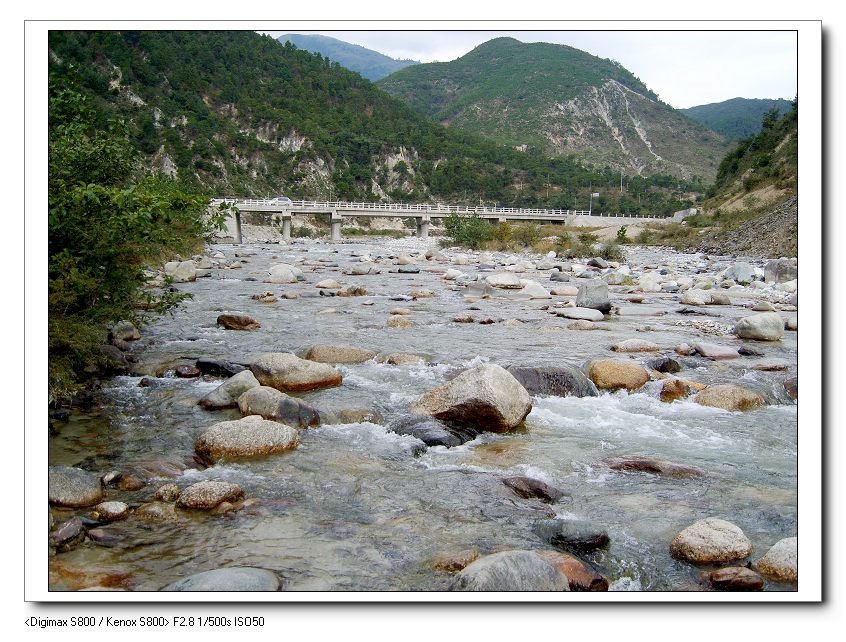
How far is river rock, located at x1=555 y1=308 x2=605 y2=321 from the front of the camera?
16.2 m

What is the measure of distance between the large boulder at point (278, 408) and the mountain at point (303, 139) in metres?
78.0

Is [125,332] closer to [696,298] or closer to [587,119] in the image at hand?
[696,298]

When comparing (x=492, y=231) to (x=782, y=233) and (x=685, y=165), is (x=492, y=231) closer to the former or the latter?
(x=782, y=233)

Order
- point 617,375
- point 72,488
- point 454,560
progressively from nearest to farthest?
1. point 454,560
2. point 72,488
3. point 617,375

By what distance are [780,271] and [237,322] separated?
17883mm

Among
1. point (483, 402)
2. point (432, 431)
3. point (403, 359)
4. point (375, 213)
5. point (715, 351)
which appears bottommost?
point (432, 431)

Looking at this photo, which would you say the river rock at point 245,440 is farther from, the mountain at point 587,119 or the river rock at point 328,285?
the mountain at point 587,119

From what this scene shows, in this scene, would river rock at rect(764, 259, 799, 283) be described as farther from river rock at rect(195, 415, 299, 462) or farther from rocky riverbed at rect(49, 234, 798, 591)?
river rock at rect(195, 415, 299, 462)

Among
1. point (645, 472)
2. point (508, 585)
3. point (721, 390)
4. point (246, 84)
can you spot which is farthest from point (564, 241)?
point (246, 84)

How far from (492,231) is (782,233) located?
20.9 meters

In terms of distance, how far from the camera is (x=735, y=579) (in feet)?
14.9

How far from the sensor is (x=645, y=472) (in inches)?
264

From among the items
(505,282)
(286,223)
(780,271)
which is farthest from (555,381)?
(286,223)

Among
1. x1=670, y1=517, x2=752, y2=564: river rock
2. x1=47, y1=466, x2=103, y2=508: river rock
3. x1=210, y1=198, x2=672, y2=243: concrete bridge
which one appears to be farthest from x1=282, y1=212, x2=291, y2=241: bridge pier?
x1=670, y1=517, x2=752, y2=564: river rock
